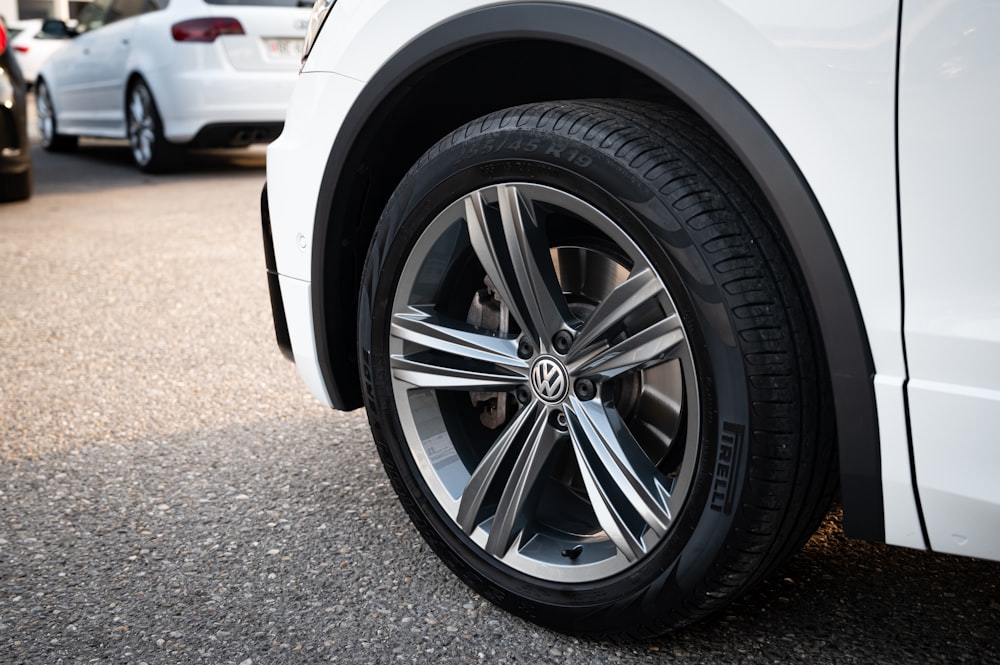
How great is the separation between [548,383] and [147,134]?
25.1 feet

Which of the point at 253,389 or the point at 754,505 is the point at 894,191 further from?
the point at 253,389

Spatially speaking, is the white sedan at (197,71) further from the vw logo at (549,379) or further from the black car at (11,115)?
the vw logo at (549,379)

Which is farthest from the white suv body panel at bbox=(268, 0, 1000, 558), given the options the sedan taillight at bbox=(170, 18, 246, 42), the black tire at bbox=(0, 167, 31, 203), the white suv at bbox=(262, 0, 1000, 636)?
the sedan taillight at bbox=(170, 18, 246, 42)

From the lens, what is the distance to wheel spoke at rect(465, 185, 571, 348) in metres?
1.88

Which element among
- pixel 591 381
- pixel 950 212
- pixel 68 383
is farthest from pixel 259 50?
pixel 950 212

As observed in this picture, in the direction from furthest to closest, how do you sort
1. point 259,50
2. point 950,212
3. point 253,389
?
point 259,50, point 253,389, point 950,212

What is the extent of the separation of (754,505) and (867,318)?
351 millimetres

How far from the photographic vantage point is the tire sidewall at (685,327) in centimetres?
161

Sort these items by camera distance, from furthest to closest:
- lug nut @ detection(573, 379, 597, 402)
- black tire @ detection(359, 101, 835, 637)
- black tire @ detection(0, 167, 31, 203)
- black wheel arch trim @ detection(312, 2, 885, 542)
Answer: black tire @ detection(0, 167, 31, 203) < lug nut @ detection(573, 379, 597, 402) < black tire @ detection(359, 101, 835, 637) < black wheel arch trim @ detection(312, 2, 885, 542)

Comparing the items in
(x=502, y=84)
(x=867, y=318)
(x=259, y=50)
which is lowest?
(x=259, y=50)

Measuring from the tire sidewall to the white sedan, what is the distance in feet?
20.5

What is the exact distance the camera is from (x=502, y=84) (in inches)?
87.2

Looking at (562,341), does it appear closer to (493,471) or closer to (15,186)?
(493,471)

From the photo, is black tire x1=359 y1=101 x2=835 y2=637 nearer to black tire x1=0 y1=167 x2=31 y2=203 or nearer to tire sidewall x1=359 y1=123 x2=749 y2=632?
tire sidewall x1=359 y1=123 x2=749 y2=632
